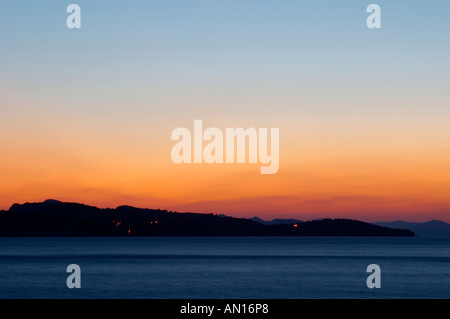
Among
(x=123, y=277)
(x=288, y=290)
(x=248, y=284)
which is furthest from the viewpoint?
(x=123, y=277)

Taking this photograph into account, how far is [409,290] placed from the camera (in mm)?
63906
